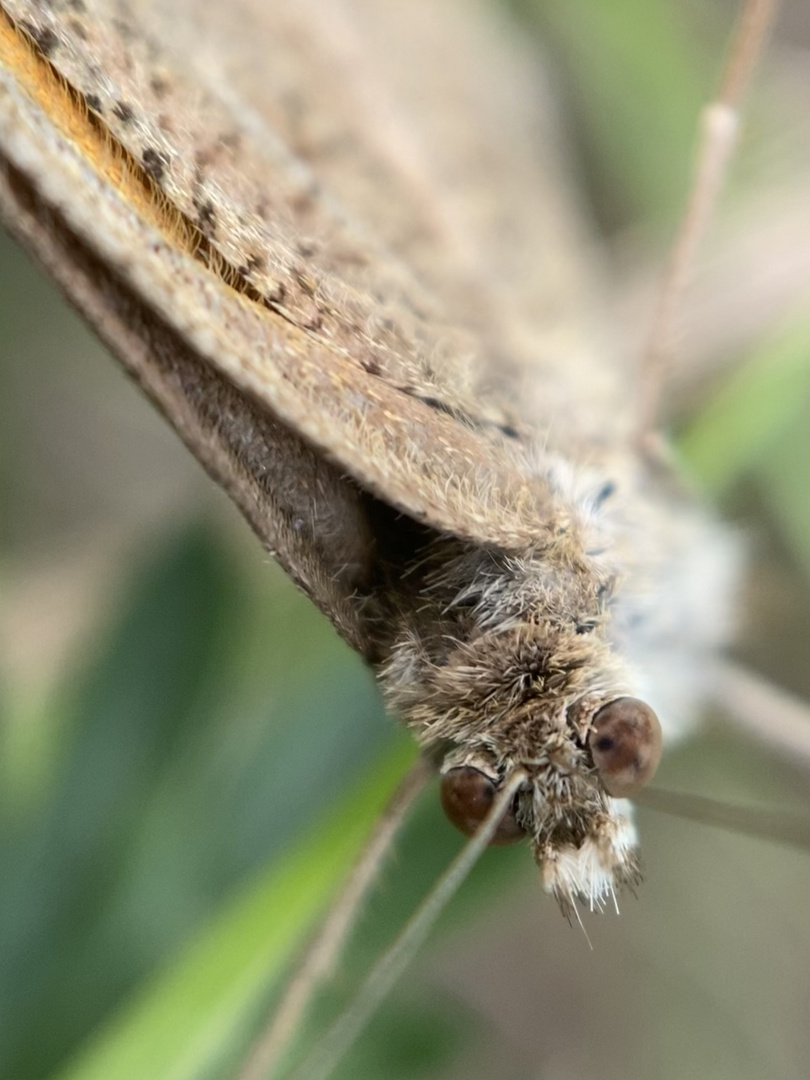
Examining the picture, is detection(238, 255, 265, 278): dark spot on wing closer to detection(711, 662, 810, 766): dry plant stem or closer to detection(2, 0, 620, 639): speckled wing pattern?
detection(2, 0, 620, 639): speckled wing pattern

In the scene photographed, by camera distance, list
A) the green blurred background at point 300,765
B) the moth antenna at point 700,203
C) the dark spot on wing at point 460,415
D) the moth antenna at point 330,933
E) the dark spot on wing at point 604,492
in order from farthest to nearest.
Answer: the moth antenna at point 700,203, the green blurred background at point 300,765, the dark spot on wing at point 604,492, the moth antenna at point 330,933, the dark spot on wing at point 460,415

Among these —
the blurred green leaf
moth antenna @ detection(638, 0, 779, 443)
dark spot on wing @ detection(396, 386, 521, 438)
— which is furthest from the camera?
the blurred green leaf

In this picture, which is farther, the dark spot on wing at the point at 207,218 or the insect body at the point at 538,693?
the insect body at the point at 538,693

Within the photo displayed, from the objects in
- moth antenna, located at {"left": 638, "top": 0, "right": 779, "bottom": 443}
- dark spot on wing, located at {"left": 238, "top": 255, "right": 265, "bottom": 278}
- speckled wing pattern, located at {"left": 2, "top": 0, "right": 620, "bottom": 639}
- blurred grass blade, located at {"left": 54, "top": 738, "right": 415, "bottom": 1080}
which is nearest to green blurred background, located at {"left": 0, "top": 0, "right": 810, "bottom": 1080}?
blurred grass blade, located at {"left": 54, "top": 738, "right": 415, "bottom": 1080}

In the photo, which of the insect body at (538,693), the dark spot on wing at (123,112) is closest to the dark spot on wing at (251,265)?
the dark spot on wing at (123,112)

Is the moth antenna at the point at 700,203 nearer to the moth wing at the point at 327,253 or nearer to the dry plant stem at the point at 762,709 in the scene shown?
the moth wing at the point at 327,253

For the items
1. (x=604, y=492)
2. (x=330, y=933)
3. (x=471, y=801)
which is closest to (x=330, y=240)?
(x=604, y=492)

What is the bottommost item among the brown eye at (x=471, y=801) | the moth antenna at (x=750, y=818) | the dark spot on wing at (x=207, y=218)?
the moth antenna at (x=750, y=818)
